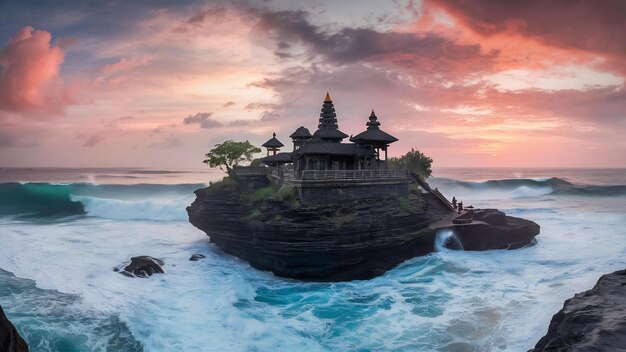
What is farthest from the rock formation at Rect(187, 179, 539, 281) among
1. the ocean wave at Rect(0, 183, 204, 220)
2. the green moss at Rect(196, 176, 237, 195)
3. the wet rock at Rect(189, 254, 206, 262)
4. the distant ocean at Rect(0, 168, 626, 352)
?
the ocean wave at Rect(0, 183, 204, 220)

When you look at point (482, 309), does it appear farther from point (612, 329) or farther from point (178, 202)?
point (178, 202)

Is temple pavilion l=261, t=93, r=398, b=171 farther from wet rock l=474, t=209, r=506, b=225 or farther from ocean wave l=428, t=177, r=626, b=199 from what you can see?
ocean wave l=428, t=177, r=626, b=199

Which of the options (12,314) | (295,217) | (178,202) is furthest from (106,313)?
(178,202)

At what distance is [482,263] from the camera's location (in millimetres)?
27750

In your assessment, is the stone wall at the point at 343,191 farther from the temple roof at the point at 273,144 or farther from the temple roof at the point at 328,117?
the temple roof at the point at 273,144

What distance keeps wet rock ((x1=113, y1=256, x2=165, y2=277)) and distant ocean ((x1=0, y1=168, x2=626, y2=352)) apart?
0.71 meters

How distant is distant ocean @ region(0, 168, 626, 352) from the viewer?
1742 cm

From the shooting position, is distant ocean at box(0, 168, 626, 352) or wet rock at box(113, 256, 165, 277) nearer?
distant ocean at box(0, 168, 626, 352)

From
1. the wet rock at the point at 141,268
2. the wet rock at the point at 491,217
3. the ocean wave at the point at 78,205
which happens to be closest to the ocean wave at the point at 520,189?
the wet rock at the point at 491,217

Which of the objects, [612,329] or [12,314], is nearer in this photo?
[612,329]

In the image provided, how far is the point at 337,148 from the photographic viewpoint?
3172 cm

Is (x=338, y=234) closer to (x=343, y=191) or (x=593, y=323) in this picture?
(x=343, y=191)

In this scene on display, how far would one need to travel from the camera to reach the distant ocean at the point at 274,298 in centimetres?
1742

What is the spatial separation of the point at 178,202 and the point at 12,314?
1619 inches
